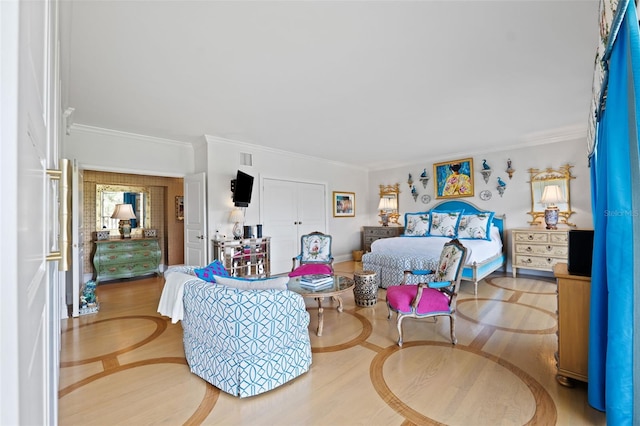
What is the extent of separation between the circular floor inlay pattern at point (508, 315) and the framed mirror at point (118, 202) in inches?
248

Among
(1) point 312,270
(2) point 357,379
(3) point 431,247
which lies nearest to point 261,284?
(2) point 357,379

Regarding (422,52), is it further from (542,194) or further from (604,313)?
(542,194)

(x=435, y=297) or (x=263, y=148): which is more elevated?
(x=263, y=148)

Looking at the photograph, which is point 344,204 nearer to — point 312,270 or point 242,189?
point 242,189

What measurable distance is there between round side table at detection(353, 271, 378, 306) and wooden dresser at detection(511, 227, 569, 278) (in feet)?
10.4

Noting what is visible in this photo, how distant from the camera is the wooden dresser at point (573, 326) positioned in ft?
6.69

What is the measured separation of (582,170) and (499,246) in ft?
6.12

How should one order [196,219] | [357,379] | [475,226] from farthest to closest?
[475,226], [196,219], [357,379]

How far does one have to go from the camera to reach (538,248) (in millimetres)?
5074

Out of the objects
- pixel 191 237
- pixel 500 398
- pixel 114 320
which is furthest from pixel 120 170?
pixel 500 398

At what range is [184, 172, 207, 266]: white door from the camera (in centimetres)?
494

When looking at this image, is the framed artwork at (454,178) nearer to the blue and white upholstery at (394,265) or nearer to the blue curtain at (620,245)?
the blue and white upholstery at (394,265)

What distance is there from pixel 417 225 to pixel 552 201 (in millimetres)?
2271

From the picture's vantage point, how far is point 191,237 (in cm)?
528
